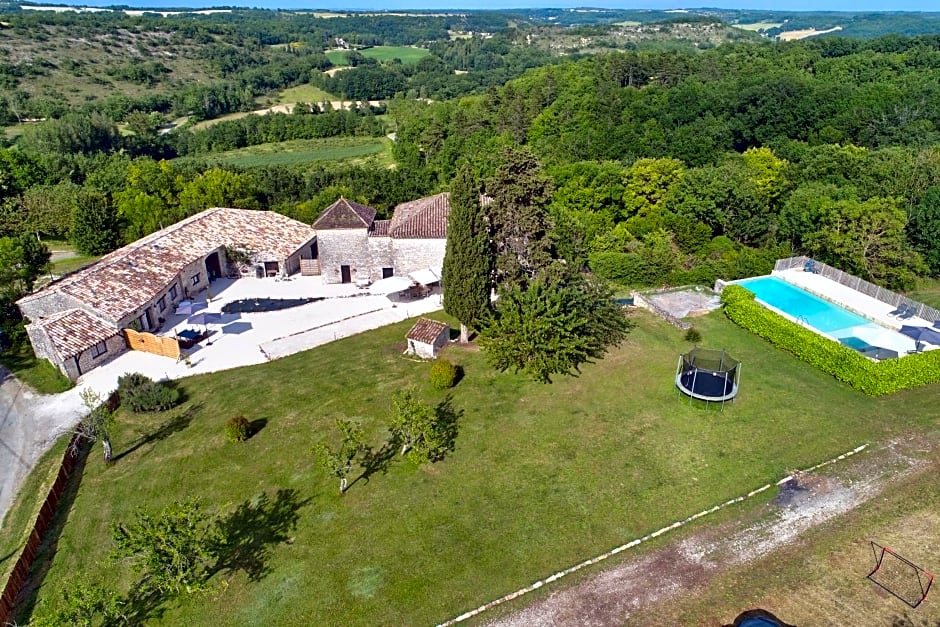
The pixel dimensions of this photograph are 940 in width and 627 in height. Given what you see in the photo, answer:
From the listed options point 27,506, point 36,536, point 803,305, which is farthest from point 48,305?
point 803,305

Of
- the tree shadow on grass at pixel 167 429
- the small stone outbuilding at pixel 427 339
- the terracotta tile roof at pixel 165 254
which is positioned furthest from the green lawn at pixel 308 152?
the tree shadow on grass at pixel 167 429

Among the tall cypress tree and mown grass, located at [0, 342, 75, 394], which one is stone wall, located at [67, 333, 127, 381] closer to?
mown grass, located at [0, 342, 75, 394]

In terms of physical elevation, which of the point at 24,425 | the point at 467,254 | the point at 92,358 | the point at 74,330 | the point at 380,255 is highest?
the point at 467,254

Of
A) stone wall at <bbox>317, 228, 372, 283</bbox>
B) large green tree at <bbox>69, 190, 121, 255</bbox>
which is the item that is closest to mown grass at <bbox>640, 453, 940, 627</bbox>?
stone wall at <bbox>317, 228, 372, 283</bbox>

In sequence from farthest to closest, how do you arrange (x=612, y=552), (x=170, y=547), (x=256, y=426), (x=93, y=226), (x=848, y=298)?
(x=93, y=226) < (x=848, y=298) < (x=256, y=426) < (x=612, y=552) < (x=170, y=547)

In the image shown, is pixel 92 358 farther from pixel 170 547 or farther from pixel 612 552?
pixel 612 552
